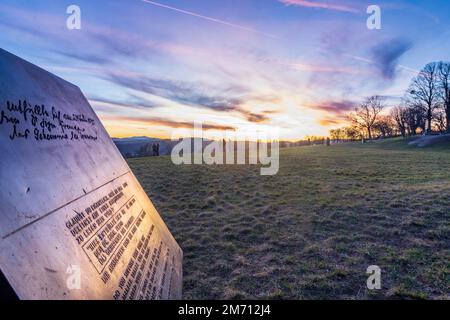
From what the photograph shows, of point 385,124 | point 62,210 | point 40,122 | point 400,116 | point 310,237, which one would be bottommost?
point 310,237

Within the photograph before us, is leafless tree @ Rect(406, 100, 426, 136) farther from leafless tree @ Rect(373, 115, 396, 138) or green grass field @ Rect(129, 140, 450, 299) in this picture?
green grass field @ Rect(129, 140, 450, 299)

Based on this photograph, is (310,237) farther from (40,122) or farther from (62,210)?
(40,122)

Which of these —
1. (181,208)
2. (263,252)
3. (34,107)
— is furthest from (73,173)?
(181,208)

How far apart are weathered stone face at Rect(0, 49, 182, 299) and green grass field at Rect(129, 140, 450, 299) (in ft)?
5.01

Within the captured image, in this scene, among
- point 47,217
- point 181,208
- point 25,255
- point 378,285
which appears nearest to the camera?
point 25,255

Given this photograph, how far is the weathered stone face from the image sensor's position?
211 cm

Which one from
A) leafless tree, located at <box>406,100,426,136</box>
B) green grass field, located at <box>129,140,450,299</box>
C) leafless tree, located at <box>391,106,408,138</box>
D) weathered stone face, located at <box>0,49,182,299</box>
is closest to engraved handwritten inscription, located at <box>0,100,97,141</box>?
weathered stone face, located at <box>0,49,182,299</box>

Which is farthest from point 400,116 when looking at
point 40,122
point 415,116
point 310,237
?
point 40,122

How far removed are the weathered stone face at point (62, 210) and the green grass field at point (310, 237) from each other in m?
1.53

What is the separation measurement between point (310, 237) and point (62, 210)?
5.63 metres

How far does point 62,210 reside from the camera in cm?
264

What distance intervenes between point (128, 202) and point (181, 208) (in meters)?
5.54

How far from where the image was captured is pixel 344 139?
86375 millimetres
